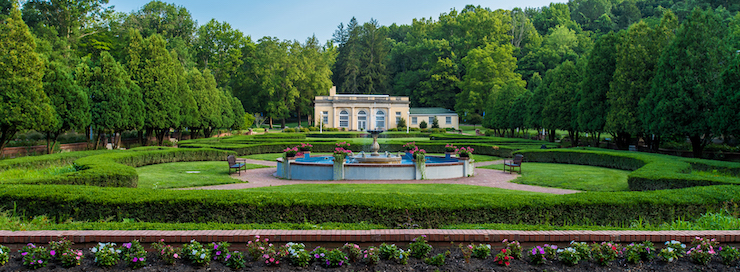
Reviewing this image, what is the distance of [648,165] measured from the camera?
13.6m

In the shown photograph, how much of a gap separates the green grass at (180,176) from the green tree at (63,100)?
434cm

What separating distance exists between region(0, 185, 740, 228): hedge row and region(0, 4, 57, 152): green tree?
11.5 meters

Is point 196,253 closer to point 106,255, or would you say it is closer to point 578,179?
point 106,255

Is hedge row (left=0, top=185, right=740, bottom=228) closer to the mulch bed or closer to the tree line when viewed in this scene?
the mulch bed

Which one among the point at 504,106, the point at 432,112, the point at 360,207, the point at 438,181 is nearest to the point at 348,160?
the point at 438,181

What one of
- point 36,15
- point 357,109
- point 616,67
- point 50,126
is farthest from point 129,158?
point 357,109

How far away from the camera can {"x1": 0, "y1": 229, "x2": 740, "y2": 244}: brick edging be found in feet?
17.3

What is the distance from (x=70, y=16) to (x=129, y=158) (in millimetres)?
34586

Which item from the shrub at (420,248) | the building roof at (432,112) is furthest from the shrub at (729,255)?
the building roof at (432,112)

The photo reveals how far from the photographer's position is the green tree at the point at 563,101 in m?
30.0

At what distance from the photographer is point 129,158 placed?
17.9 meters

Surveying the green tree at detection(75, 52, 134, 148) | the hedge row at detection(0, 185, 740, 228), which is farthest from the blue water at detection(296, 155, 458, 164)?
the green tree at detection(75, 52, 134, 148)

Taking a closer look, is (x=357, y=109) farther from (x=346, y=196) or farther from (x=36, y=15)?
(x=346, y=196)

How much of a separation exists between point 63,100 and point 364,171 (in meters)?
14.4
